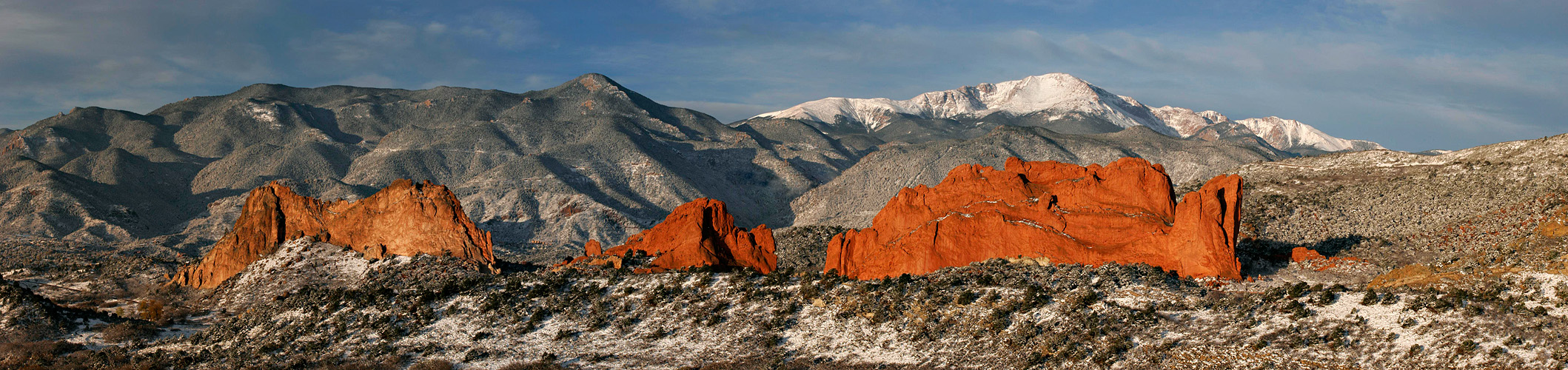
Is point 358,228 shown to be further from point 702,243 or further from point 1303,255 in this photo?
point 1303,255

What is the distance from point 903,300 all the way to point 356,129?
179635 mm

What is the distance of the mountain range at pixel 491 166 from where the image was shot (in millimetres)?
106500

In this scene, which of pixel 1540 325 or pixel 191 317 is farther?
pixel 191 317

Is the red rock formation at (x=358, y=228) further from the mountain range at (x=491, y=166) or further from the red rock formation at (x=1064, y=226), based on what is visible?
the mountain range at (x=491, y=166)

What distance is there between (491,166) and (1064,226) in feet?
367

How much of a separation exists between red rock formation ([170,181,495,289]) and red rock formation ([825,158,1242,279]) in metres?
18.3

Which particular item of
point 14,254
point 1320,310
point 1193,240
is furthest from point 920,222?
point 14,254

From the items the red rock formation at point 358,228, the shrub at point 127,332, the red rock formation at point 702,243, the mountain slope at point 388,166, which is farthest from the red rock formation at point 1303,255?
the mountain slope at point 388,166

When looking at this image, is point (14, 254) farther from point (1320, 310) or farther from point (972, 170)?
point (1320, 310)

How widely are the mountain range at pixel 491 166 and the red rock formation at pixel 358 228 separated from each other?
80.7 ft

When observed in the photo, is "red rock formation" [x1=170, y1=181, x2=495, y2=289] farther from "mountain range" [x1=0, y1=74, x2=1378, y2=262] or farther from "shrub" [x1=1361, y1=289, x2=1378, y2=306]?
"shrub" [x1=1361, y1=289, x2=1378, y2=306]

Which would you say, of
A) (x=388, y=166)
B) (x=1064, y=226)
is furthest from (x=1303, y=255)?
(x=388, y=166)

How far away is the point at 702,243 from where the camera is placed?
147 feet

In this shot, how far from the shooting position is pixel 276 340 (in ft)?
115
